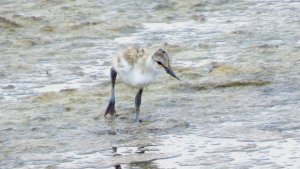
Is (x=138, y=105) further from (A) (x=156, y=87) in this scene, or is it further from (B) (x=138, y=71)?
(A) (x=156, y=87)

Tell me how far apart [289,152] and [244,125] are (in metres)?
0.84

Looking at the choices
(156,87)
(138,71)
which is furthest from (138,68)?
(156,87)

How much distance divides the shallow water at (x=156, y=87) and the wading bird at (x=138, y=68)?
0.22 m

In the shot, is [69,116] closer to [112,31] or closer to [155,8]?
[112,31]

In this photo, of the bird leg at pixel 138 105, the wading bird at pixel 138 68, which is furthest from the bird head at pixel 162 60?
the bird leg at pixel 138 105

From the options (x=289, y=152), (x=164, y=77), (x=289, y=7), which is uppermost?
(x=289, y=7)

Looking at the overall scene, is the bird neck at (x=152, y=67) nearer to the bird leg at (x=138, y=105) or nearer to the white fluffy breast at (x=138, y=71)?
the white fluffy breast at (x=138, y=71)

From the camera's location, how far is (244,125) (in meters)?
8.27

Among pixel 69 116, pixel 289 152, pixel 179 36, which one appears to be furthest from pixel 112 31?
pixel 289 152

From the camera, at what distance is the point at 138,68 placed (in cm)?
862

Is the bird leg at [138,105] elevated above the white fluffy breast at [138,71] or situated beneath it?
situated beneath

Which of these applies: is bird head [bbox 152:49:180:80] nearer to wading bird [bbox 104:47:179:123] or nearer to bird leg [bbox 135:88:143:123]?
wading bird [bbox 104:47:179:123]

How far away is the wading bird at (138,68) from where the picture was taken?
8.47 metres

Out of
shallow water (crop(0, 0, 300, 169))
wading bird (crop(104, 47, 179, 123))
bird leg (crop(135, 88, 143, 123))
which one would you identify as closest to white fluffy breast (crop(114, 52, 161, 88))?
wading bird (crop(104, 47, 179, 123))
